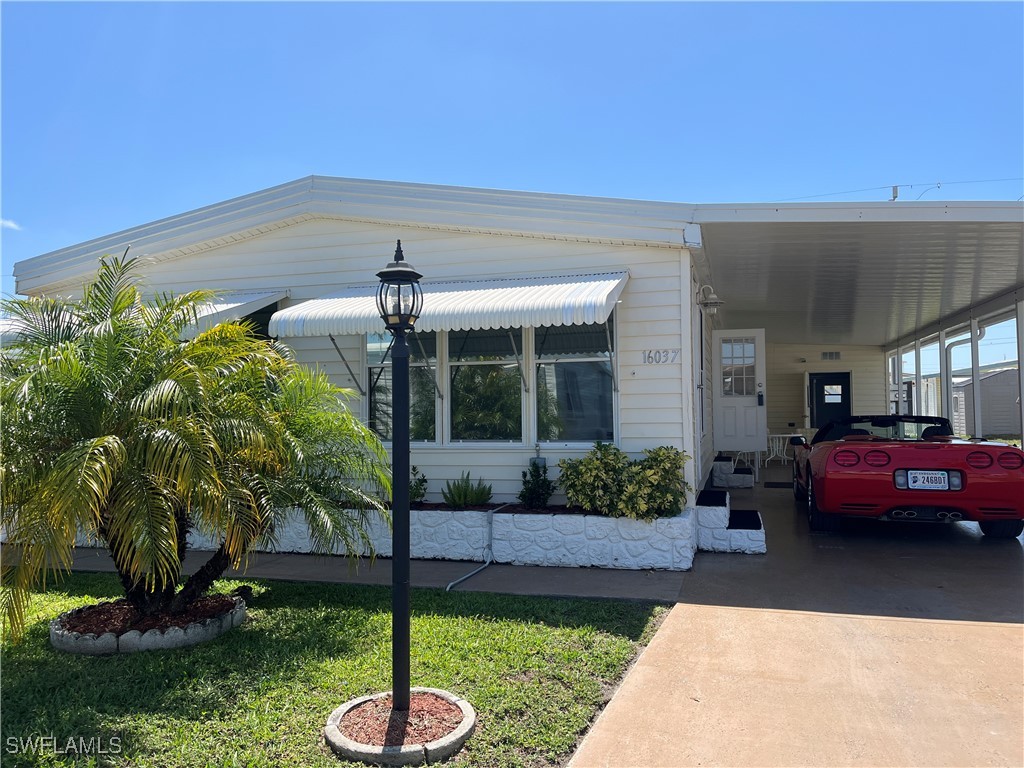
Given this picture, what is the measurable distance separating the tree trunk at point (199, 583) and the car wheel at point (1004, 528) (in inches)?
285

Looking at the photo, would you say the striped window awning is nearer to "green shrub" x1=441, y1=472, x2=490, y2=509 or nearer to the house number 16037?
the house number 16037

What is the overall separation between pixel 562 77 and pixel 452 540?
19.0 feet

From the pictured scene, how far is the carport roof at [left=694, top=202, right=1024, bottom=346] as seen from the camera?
6.45 m

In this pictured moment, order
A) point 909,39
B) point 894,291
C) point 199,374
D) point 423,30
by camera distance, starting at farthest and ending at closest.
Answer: point 894,291, point 909,39, point 423,30, point 199,374

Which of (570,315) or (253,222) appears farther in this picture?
(253,222)

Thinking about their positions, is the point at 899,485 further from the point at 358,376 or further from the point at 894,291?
the point at 358,376

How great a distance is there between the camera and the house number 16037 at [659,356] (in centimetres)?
686

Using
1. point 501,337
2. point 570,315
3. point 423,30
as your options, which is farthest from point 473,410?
point 423,30

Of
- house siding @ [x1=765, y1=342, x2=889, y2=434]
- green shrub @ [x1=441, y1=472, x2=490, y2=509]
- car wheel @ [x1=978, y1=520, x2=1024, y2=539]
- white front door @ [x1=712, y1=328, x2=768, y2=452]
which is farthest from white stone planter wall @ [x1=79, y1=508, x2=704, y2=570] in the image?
house siding @ [x1=765, y1=342, x2=889, y2=434]

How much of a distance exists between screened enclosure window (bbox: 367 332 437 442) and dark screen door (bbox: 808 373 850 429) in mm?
13441

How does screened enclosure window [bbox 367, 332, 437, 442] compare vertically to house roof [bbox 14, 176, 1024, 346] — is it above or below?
below

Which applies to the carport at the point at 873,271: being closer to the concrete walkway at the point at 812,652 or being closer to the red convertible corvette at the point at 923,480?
the red convertible corvette at the point at 923,480

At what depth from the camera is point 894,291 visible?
10227 millimetres

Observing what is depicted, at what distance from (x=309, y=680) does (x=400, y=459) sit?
143 cm
